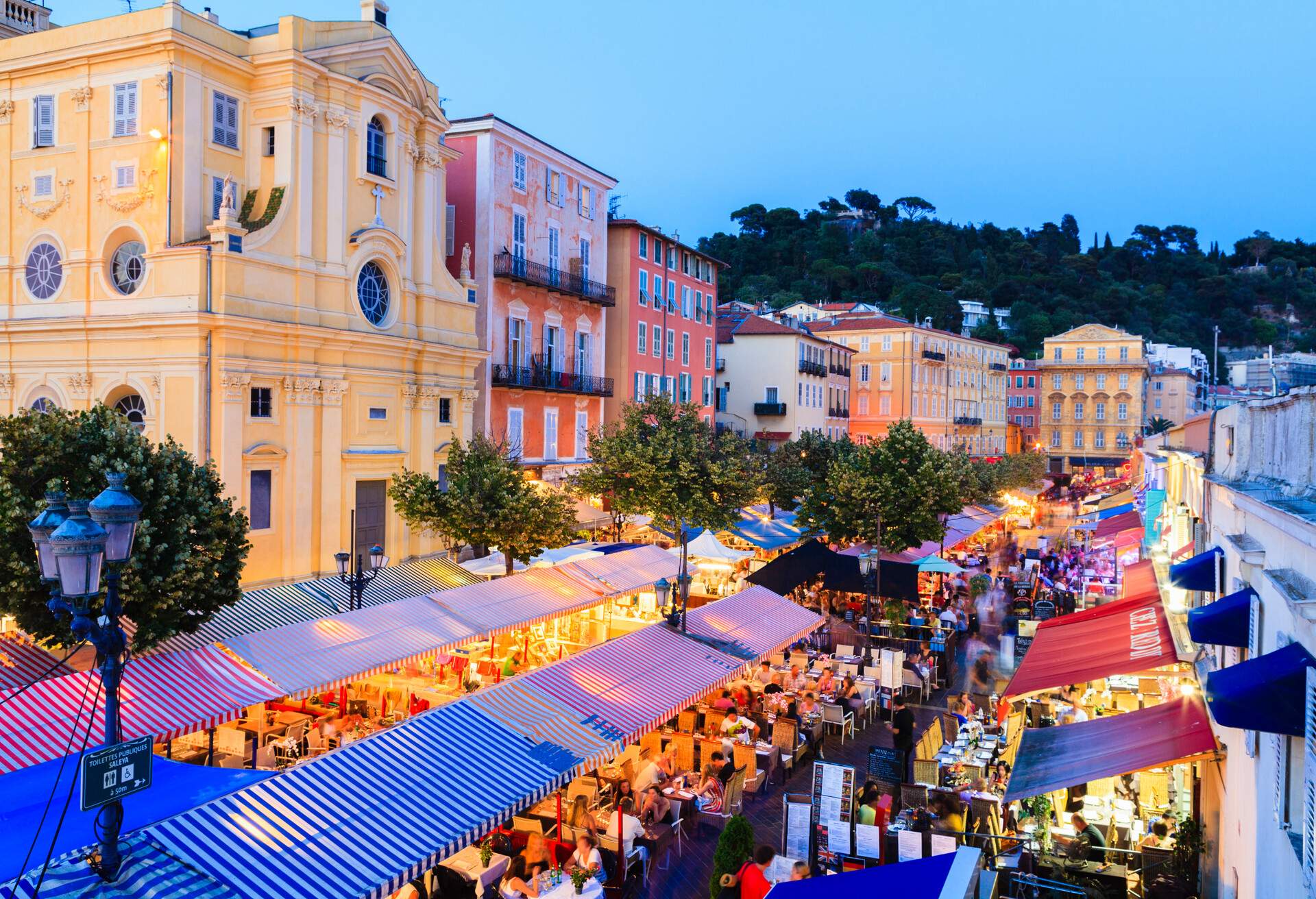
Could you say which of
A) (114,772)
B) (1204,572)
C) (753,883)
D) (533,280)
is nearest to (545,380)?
(533,280)

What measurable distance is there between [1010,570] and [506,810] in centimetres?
Answer: 3157

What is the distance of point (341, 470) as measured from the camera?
25703 millimetres

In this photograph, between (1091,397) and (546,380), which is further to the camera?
(1091,397)

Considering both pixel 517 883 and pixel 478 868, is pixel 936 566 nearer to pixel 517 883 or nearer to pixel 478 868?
pixel 478 868

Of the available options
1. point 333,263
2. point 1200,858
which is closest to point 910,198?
point 333,263

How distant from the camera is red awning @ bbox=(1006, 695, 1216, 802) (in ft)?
33.3

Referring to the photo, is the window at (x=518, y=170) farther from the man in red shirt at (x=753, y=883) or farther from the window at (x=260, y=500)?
the man in red shirt at (x=753, y=883)

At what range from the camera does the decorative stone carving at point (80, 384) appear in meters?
23.8

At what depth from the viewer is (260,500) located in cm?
2391

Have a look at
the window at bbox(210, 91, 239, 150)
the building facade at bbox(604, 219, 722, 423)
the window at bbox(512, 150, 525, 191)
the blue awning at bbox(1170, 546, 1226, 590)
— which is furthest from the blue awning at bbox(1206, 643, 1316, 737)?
the building facade at bbox(604, 219, 722, 423)

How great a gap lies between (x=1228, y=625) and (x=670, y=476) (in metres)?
21.7

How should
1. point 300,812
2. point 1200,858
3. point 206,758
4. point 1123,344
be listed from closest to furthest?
point 300,812 < point 1200,858 < point 206,758 < point 1123,344

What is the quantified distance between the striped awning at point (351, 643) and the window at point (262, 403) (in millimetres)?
8010

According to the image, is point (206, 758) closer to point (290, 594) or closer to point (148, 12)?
point (290, 594)
